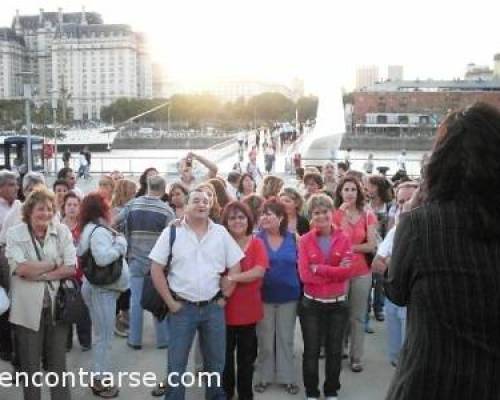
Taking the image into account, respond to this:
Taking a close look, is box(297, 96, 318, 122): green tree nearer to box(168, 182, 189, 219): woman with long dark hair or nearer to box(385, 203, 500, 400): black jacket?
box(168, 182, 189, 219): woman with long dark hair

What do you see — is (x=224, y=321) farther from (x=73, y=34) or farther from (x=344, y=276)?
(x=73, y=34)

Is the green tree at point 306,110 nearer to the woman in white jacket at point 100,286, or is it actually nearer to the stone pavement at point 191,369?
the stone pavement at point 191,369

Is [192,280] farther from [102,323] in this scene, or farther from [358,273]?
[358,273]

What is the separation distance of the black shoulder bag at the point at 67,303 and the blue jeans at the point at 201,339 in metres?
0.66

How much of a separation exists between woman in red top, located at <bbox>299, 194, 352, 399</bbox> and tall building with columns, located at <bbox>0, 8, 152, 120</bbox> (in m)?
158

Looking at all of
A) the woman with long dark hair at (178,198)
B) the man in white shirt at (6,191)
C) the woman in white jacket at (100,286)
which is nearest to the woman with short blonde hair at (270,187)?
the woman with long dark hair at (178,198)

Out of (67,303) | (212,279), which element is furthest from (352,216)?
(67,303)

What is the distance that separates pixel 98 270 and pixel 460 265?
3.79 metres

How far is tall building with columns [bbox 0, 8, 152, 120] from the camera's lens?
15862cm

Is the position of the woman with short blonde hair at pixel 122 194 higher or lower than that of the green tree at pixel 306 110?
lower

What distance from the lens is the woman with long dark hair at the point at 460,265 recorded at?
5.85 feet

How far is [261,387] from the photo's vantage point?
533 cm

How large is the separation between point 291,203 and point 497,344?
436cm

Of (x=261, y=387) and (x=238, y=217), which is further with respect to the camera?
(x=261, y=387)
